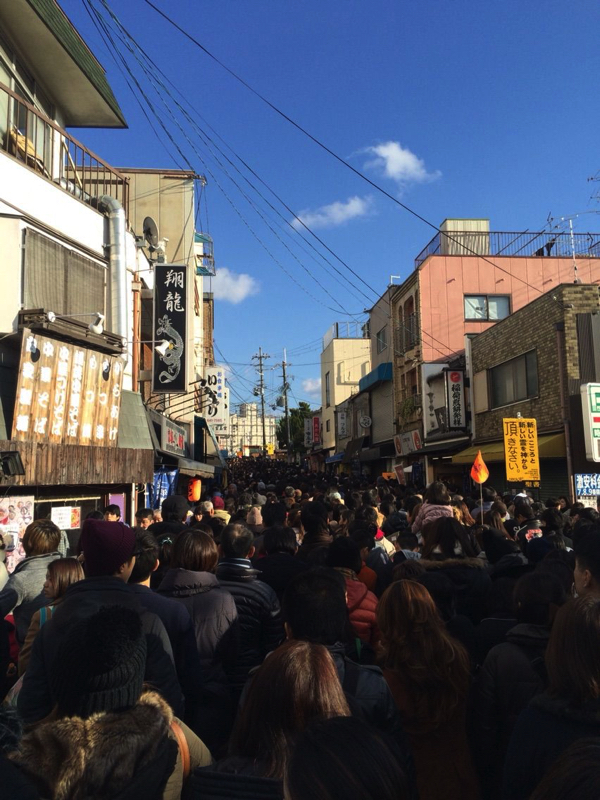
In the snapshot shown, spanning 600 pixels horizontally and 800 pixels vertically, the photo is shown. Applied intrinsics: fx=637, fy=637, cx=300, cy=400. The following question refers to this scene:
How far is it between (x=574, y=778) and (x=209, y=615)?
2.96m

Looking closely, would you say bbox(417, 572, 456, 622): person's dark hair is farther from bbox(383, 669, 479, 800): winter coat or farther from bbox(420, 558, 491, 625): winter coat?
bbox(383, 669, 479, 800): winter coat

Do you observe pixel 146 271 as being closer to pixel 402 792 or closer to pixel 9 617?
pixel 9 617

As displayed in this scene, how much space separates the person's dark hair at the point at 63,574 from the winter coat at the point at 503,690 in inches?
96.9

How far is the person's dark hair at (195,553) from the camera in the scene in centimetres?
421

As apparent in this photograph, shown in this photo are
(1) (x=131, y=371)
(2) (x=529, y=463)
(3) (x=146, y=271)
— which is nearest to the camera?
(2) (x=529, y=463)

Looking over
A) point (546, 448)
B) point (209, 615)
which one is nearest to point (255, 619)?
point (209, 615)

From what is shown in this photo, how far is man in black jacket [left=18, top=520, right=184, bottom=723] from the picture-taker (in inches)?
112

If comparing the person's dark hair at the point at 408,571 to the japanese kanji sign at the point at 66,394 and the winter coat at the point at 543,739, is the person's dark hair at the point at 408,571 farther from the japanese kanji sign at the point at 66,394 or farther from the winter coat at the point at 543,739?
the japanese kanji sign at the point at 66,394

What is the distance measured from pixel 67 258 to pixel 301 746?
482 inches

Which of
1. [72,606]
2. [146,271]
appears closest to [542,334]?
[146,271]

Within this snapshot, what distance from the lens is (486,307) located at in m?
28.8

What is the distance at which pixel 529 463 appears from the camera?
13.9m

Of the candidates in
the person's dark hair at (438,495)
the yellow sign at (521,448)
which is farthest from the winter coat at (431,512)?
the yellow sign at (521,448)

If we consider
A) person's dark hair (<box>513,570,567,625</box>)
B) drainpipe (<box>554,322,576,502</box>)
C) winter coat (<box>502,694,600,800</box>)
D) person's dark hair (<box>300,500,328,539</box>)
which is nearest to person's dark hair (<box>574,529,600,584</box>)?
person's dark hair (<box>513,570,567,625</box>)
